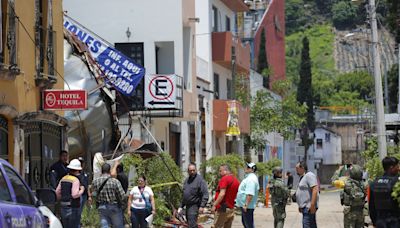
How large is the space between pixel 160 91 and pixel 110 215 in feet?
42.2

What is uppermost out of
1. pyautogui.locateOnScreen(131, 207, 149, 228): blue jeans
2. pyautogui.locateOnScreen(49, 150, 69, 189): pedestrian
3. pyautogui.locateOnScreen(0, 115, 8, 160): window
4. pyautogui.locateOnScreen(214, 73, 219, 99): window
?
pyautogui.locateOnScreen(214, 73, 219, 99): window

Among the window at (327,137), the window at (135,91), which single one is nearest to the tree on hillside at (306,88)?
the window at (327,137)

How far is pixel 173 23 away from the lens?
108 ft

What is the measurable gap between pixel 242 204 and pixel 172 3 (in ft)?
43.0

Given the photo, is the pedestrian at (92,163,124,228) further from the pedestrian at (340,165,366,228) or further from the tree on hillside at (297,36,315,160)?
the tree on hillside at (297,36,315,160)

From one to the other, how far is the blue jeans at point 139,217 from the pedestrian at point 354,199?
4134 millimetres

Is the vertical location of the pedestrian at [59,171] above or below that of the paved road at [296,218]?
above

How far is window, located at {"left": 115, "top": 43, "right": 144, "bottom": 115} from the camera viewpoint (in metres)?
29.6

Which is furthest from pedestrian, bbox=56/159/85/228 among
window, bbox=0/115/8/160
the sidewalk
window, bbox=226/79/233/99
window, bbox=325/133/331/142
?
window, bbox=325/133/331/142

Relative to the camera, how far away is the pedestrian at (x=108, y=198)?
17953 mm

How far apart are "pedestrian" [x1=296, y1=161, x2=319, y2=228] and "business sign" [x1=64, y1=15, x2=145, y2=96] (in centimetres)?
940

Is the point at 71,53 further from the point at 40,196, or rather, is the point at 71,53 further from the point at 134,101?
the point at 40,196

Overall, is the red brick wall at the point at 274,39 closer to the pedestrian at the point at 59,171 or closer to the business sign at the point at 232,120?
the business sign at the point at 232,120

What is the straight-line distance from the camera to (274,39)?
8106cm
